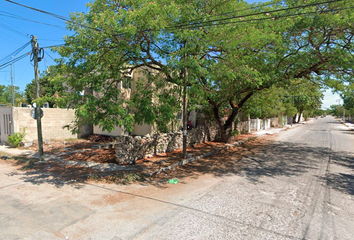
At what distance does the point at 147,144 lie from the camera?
1009 cm

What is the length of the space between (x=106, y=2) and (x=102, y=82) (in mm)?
3243

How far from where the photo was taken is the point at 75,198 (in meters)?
5.47

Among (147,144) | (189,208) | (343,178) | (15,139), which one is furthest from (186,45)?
(15,139)

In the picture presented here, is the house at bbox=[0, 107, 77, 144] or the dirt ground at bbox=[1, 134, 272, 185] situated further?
the house at bbox=[0, 107, 77, 144]

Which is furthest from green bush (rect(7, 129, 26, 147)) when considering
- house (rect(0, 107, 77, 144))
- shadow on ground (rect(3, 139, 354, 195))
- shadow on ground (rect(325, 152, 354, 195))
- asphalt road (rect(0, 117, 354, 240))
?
shadow on ground (rect(325, 152, 354, 195))

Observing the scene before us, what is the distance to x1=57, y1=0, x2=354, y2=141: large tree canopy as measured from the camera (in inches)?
269

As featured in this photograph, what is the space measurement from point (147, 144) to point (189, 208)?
5648mm

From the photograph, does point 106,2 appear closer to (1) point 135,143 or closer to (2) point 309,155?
(1) point 135,143

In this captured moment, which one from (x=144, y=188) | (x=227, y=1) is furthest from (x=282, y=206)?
(x=227, y=1)

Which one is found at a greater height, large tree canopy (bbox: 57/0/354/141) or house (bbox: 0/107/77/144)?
large tree canopy (bbox: 57/0/354/141)

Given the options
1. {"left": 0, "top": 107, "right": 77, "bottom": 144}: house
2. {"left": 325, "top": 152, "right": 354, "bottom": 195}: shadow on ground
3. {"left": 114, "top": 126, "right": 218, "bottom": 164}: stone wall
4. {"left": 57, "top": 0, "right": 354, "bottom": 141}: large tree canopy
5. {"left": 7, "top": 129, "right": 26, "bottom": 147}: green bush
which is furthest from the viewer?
{"left": 0, "top": 107, "right": 77, "bottom": 144}: house

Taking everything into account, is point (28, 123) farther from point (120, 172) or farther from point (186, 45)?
point (186, 45)

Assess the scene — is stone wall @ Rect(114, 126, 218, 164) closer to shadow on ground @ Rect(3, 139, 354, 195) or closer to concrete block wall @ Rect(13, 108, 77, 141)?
shadow on ground @ Rect(3, 139, 354, 195)

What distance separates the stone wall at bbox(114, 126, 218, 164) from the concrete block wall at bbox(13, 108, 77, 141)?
5538 mm
